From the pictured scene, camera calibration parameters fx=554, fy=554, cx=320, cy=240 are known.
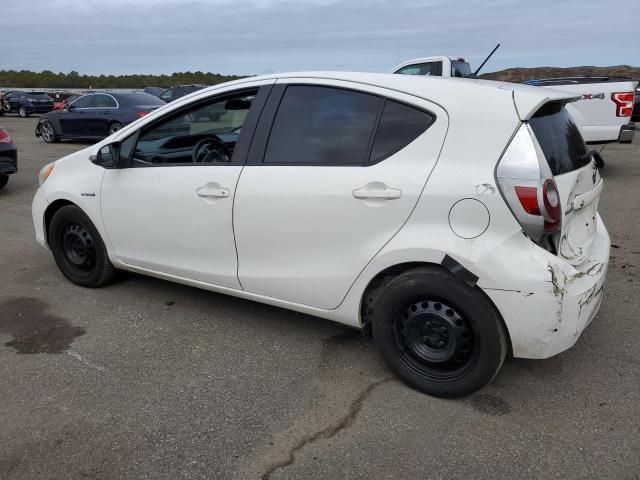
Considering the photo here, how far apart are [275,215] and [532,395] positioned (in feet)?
5.68

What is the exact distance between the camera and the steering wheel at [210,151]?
381cm

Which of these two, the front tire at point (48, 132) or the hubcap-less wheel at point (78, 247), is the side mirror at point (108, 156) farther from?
the front tire at point (48, 132)

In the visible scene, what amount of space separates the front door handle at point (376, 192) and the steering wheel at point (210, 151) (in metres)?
1.17

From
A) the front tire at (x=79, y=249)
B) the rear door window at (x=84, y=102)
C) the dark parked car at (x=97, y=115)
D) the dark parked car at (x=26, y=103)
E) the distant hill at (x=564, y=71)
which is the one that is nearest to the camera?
the front tire at (x=79, y=249)

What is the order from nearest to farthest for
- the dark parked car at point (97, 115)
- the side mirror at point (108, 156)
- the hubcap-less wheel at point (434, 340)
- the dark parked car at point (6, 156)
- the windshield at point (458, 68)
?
the hubcap-less wheel at point (434, 340)
the side mirror at point (108, 156)
the dark parked car at point (6, 156)
the windshield at point (458, 68)
the dark parked car at point (97, 115)

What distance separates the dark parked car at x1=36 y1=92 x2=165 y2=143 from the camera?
14.5 metres

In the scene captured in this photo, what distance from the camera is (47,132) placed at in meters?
15.9

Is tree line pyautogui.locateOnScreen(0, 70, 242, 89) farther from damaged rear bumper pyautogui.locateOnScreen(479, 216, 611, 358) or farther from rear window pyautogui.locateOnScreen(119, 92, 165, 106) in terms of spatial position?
damaged rear bumper pyautogui.locateOnScreen(479, 216, 611, 358)

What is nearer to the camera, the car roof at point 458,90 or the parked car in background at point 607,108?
the car roof at point 458,90

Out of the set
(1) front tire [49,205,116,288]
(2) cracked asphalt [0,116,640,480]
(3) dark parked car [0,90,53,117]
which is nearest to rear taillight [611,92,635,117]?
(2) cracked asphalt [0,116,640,480]

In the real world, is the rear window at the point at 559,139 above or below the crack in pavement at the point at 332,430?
above

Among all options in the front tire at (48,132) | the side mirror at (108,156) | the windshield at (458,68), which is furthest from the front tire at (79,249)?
the front tire at (48,132)

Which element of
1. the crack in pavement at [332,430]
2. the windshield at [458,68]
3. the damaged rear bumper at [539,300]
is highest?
the windshield at [458,68]

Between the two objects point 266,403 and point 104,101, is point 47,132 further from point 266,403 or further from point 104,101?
point 266,403
